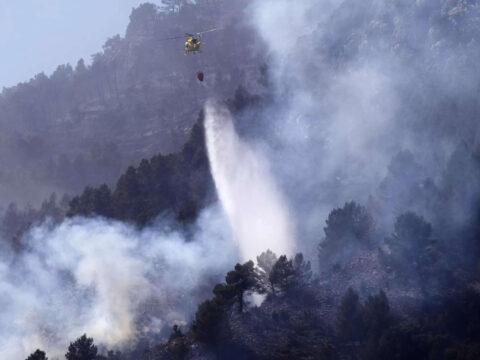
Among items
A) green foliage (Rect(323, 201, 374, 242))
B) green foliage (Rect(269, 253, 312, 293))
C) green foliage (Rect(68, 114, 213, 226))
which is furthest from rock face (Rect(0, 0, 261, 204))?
green foliage (Rect(269, 253, 312, 293))

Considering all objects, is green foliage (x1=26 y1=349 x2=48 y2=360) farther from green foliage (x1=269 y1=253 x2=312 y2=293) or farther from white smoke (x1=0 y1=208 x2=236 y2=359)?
green foliage (x1=269 y1=253 x2=312 y2=293)

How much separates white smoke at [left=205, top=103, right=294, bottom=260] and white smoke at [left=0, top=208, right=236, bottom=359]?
3.15 m

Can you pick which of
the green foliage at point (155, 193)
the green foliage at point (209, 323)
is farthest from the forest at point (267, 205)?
the green foliage at point (155, 193)

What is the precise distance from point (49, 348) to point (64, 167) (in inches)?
1599

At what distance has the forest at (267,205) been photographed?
3041 centimetres

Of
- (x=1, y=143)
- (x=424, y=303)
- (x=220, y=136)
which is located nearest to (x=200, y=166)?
(x=220, y=136)

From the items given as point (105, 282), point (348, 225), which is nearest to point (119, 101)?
point (105, 282)

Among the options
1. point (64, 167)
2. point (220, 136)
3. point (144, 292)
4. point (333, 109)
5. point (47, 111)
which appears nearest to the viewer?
point (144, 292)

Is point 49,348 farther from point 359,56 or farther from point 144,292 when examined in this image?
point 359,56

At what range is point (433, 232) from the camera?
36.1 metres

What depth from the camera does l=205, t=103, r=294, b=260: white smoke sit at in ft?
156

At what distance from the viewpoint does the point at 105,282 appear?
134ft

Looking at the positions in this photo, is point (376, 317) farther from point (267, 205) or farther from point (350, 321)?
point (267, 205)

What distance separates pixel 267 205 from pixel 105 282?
19.8 meters
